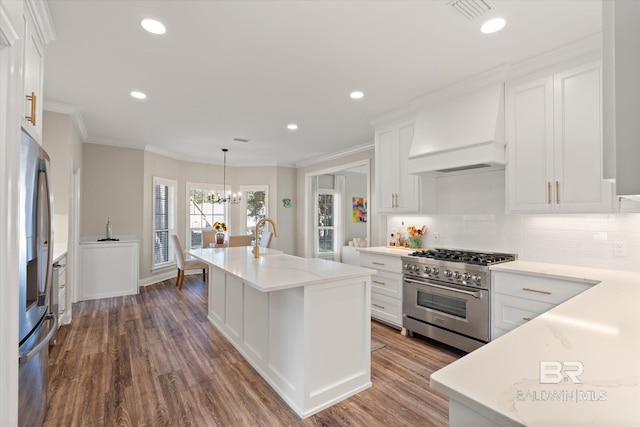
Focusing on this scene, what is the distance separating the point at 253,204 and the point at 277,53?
209 inches

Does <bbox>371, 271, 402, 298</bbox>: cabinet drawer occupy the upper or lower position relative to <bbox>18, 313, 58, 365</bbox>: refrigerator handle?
lower

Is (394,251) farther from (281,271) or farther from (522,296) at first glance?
(281,271)

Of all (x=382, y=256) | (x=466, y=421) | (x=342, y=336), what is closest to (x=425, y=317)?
(x=382, y=256)

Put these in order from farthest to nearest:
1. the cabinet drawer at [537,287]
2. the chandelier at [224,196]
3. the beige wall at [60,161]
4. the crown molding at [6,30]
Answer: the chandelier at [224,196] → the beige wall at [60,161] → the cabinet drawer at [537,287] → the crown molding at [6,30]

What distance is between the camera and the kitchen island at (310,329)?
2.04 metres

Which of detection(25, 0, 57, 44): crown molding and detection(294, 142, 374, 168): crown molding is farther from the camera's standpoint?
detection(294, 142, 374, 168): crown molding

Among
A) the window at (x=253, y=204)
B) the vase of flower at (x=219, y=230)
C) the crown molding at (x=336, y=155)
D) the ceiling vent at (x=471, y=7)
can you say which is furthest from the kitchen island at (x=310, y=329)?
the window at (x=253, y=204)

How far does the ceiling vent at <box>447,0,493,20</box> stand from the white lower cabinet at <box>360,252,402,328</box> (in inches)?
91.1

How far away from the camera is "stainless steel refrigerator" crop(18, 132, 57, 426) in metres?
1.33

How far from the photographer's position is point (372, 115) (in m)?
3.89

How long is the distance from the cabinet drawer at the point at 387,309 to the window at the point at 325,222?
12.0 ft

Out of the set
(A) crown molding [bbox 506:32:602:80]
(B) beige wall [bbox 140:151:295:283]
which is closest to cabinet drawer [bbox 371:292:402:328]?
(A) crown molding [bbox 506:32:602:80]

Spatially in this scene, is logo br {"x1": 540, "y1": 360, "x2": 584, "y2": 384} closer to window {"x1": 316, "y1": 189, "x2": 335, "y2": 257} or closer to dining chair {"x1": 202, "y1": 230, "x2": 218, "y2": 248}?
window {"x1": 316, "y1": 189, "x2": 335, "y2": 257}

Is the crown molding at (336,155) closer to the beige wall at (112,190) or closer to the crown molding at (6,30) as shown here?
the beige wall at (112,190)
